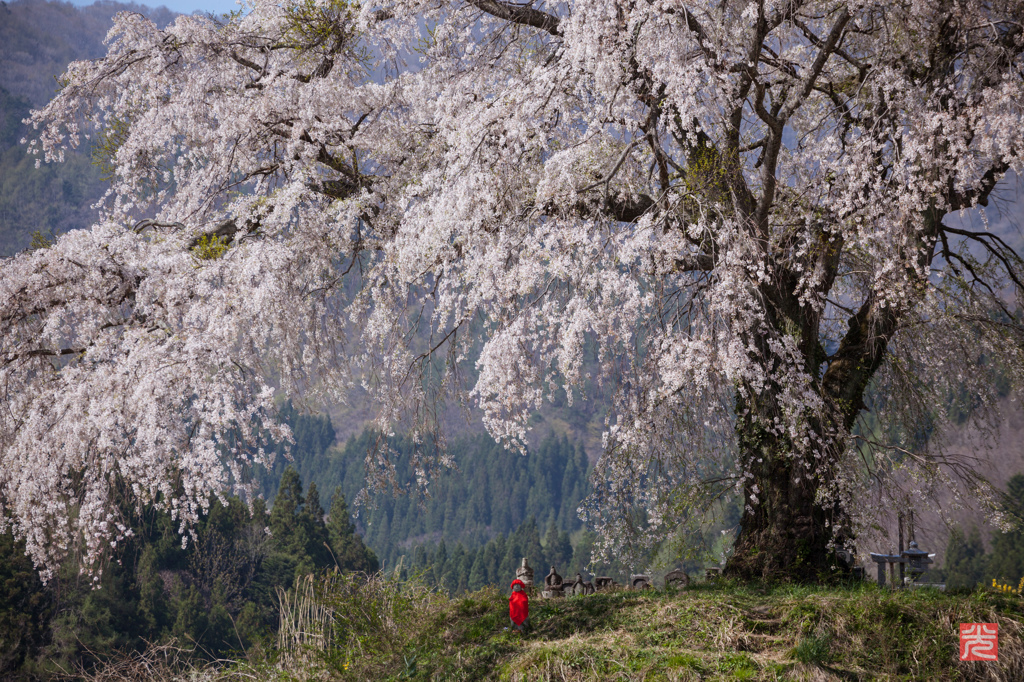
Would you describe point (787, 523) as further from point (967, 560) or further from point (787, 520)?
point (967, 560)

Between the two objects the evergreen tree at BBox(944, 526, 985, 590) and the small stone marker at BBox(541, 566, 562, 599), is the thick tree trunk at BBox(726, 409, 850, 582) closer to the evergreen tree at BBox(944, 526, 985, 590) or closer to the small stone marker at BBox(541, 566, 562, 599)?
the small stone marker at BBox(541, 566, 562, 599)

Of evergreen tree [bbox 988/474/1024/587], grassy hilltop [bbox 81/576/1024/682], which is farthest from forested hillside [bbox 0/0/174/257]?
evergreen tree [bbox 988/474/1024/587]

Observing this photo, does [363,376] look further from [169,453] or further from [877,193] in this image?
[877,193]

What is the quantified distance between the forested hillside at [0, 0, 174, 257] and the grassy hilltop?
79325 mm

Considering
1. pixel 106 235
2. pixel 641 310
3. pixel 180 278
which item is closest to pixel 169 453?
pixel 180 278

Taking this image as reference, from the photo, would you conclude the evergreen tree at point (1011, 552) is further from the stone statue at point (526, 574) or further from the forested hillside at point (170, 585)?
the forested hillside at point (170, 585)

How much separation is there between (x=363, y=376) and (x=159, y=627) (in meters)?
23.7

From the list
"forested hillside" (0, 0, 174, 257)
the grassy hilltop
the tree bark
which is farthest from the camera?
"forested hillside" (0, 0, 174, 257)

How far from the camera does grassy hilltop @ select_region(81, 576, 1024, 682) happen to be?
4996 millimetres

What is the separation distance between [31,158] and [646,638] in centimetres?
12497

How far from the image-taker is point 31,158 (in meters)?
103

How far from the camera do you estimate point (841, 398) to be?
7.21 metres

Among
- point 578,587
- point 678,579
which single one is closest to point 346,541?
point 578,587

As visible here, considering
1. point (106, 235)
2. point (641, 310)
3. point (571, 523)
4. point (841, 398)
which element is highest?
point (106, 235)
